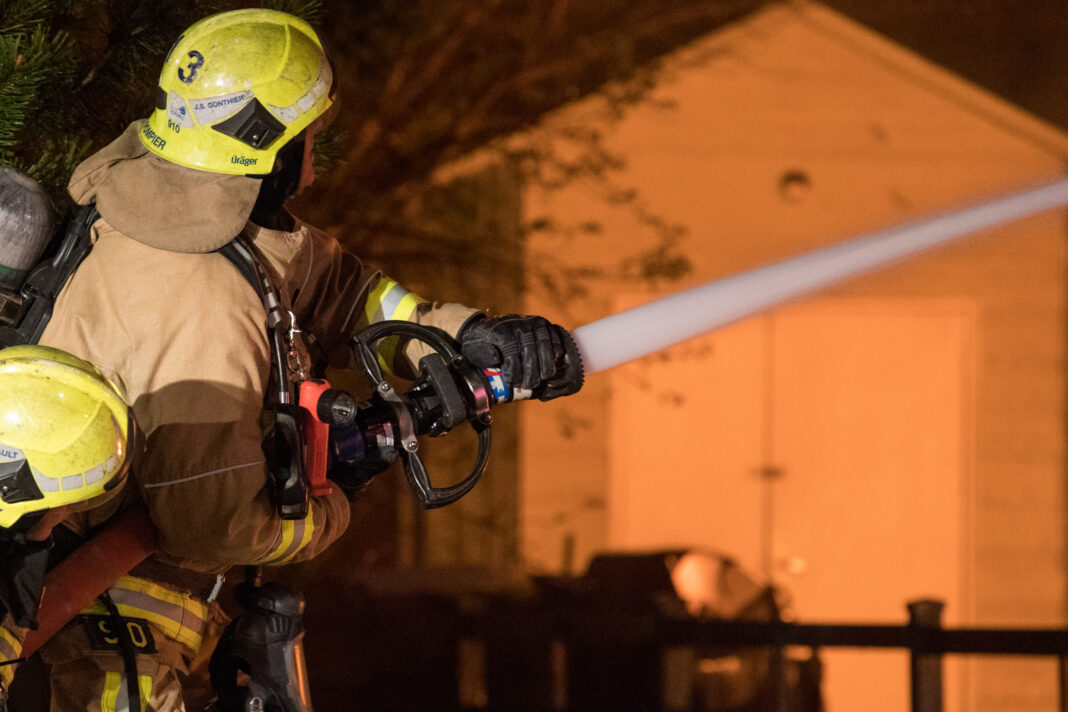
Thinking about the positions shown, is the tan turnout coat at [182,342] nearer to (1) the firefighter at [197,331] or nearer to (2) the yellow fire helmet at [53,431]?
(1) the firefighter at [197,331]

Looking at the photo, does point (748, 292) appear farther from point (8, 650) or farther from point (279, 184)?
point (8, 650)

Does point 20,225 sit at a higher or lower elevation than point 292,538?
higher

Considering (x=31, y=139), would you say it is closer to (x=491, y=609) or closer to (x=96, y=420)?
(x=96, y=420)

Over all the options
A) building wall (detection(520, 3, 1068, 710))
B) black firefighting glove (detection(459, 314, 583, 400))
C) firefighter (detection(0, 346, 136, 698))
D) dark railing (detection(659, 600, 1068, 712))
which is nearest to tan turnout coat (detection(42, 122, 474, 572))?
firefighter (detection(0, 346, 136, 698))

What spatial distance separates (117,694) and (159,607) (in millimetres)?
199

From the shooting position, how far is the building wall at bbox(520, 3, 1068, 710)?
766 centimetres

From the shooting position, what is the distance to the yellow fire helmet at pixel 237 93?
2.36 metres

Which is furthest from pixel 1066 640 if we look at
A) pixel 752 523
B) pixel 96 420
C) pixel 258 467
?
pixel 96 420

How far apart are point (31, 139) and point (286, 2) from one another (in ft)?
2.46

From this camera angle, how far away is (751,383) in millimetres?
7809

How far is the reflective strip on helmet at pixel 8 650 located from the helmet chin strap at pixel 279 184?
954 mm

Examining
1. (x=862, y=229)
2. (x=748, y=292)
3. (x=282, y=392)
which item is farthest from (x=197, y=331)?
(x=862, y=229)

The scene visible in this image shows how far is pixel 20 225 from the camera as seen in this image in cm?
223

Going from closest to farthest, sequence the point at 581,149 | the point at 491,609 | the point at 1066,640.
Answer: the point at 1066,640 → the point at 491,609 → the point at 581,149
